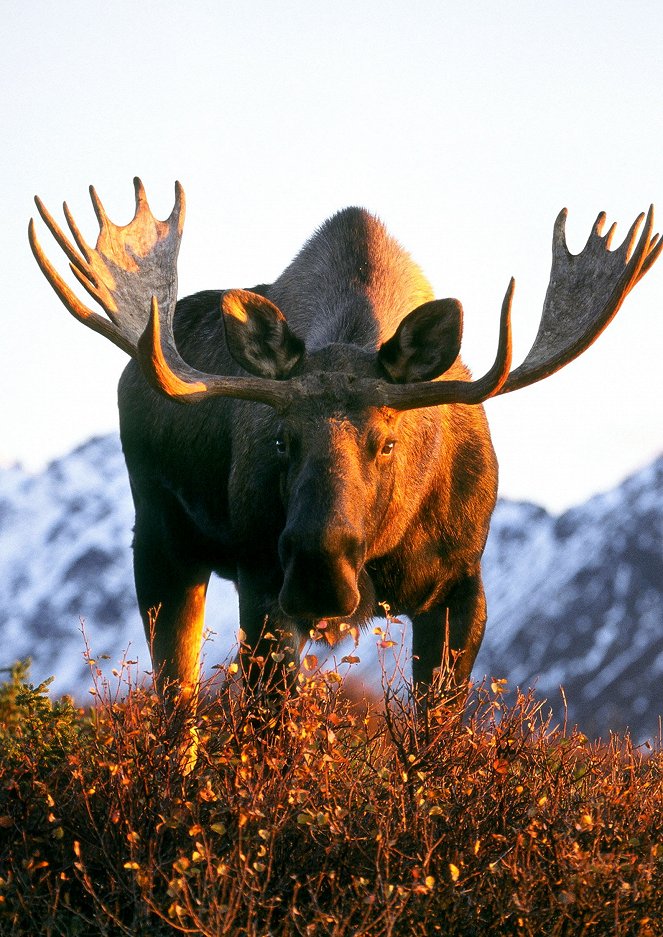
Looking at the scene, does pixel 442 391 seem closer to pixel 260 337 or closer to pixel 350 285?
pixel 260 337

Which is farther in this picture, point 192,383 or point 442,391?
point 192,383

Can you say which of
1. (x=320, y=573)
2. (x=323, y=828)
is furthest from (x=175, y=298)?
(x=323, y=828)

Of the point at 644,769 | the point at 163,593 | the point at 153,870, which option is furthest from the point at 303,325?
the point at 153,870

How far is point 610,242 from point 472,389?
1.44 metres

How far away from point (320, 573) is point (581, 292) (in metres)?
2.38

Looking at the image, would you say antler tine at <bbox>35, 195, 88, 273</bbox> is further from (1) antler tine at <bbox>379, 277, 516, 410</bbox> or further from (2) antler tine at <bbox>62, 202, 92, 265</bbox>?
(1) antler tine at <bbox>379, 277, 516, 410</bbox>

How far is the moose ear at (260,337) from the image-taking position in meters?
7.14

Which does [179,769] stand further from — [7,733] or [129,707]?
[7,733]

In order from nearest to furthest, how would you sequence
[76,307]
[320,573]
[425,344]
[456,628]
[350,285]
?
1. [320,573]
2. [425,344]
3. [76,307]
4. [456,628]
5. [350,285]

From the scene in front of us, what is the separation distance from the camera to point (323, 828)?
16.9 feet

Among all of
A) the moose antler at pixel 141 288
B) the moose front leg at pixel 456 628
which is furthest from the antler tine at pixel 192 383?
→ the moose front leg at pixel 456 628

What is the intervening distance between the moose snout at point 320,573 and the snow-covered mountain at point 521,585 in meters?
37.1

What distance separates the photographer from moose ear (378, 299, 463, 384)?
7.05 meters

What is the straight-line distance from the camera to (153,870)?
5.05 metres
